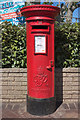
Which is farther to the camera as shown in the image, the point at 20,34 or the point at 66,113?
the point at 20,34

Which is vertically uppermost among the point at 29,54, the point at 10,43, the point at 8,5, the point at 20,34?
the point at 8,5

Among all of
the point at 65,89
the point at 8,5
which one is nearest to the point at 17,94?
the point at 65,89

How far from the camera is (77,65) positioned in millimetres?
4172

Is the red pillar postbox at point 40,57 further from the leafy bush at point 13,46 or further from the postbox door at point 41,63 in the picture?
the leafy bush at point 13,46

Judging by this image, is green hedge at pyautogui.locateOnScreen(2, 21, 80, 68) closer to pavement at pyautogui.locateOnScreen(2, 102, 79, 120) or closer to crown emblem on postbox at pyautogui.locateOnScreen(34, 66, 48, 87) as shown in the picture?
crown emblem on postbox at pyautogui.locateOnScreen(34, 66, 48, 87)

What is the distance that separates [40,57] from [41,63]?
13 cm

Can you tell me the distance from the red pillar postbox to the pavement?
14 centimetres

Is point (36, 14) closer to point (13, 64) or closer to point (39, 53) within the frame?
point (39, 53)

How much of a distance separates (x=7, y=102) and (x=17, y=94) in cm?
34

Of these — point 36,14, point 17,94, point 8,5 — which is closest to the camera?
point 36,14

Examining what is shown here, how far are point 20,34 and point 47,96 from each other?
72.1 inches

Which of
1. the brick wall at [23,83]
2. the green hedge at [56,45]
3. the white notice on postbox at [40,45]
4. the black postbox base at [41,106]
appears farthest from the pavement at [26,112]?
the white notice on postbox at [40,45]

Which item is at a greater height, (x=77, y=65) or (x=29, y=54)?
(x=29, y=54)

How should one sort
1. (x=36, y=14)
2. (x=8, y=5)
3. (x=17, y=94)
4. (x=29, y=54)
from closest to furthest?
(x=36, y=14), (x=29, y=54), (x=17, y=94), (x=8, y=5)
